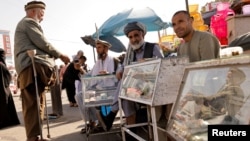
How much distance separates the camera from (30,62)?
4.07m

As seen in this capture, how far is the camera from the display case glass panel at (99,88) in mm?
4285

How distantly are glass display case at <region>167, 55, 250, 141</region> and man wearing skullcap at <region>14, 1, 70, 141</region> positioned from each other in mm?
2508

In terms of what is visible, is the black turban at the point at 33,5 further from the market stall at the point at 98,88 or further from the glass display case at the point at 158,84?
the glass display case at the point at 158,84

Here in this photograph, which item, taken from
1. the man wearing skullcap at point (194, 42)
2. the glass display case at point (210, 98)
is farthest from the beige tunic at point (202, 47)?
the glass display case at point (210, 98)

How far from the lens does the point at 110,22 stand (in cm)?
856

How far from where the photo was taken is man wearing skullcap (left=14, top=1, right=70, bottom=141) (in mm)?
4023

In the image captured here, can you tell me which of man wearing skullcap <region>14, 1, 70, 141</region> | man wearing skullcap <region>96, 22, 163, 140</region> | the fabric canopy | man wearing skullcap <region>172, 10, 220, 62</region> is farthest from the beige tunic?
the fabric canopy

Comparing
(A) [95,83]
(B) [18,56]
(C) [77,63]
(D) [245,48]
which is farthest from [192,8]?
(B) [18,56]

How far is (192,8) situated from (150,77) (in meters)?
6.58

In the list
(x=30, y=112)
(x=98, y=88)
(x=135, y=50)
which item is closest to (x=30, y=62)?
(x=30, y=112)

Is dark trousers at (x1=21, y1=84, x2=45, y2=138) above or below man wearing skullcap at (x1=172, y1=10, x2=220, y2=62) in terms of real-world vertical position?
below

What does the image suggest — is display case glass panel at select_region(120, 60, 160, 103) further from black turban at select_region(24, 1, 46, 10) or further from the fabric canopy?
the fabric canopy

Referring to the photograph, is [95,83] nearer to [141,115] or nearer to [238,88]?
[141,115]

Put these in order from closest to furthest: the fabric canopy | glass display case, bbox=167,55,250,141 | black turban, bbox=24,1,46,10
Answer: glass display case, bbox=167,55,250,141, black turban, bbox=24,1,46,10, the fabric canopy
